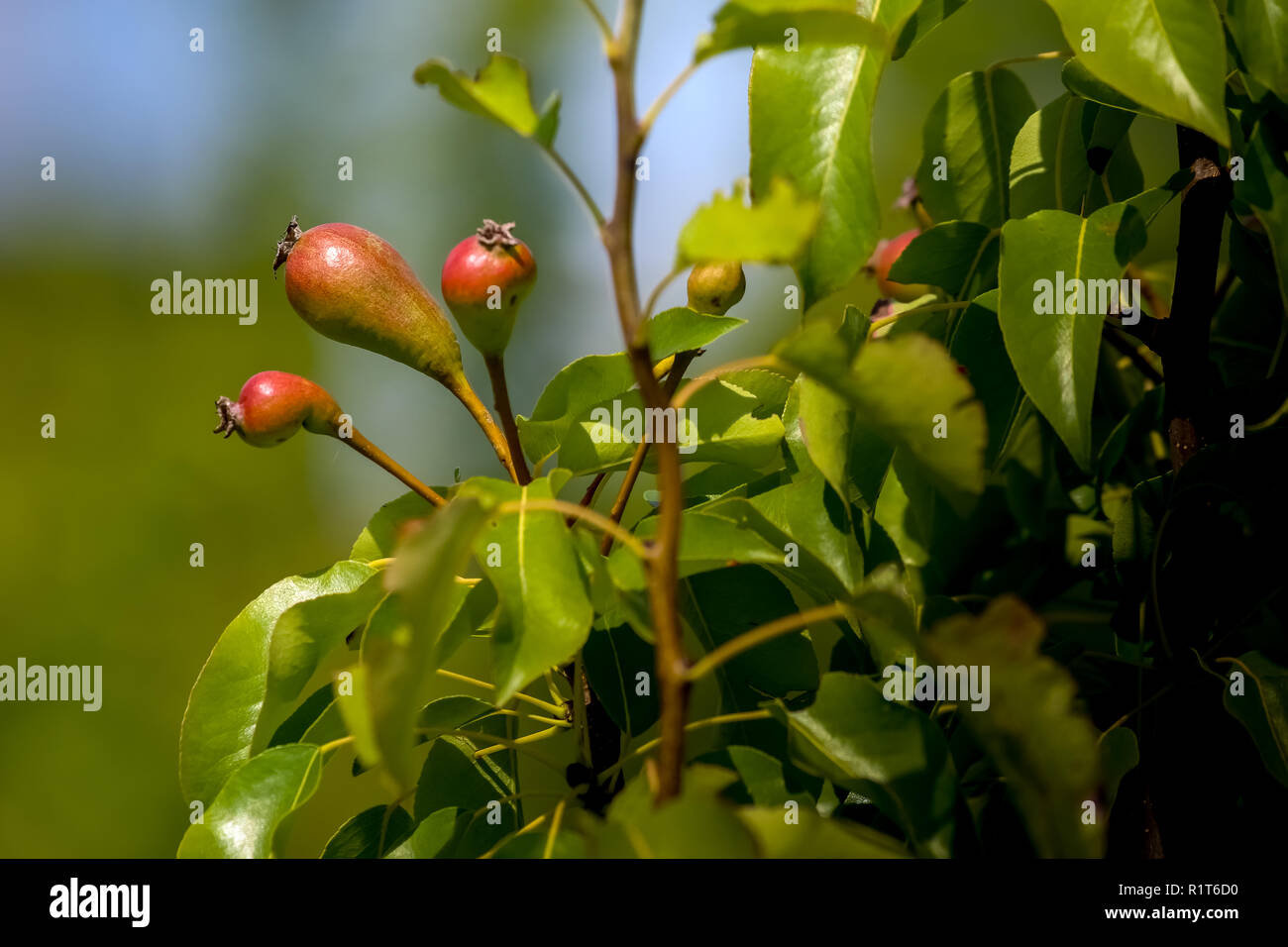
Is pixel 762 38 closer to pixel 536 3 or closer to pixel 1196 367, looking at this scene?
pixel 1196 367

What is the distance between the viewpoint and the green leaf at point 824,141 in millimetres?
458

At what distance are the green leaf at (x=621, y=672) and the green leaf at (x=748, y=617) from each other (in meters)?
0.04

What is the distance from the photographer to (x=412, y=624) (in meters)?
0.33

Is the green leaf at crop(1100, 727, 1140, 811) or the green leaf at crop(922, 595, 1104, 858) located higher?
the green leaf at crop(922, 595, 1104, 858)

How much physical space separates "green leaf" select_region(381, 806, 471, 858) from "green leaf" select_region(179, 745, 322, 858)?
8 cm

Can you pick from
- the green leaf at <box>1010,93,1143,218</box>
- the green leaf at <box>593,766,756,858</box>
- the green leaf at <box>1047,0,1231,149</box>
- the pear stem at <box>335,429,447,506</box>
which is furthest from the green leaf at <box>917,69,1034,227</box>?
the green leaf at <box>593,766,756,858</box>

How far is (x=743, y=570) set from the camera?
610mm

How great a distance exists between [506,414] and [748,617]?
20 centimetres

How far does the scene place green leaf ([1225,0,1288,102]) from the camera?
55 centimetres

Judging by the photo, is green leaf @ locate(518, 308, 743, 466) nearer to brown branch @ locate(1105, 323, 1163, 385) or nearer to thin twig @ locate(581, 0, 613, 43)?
thin twig @ locate(581, 0, 613, 43)

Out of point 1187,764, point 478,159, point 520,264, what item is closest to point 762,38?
point 520,264

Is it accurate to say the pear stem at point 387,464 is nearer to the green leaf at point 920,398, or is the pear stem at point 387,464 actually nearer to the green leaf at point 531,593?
the green leaf at point 531,593

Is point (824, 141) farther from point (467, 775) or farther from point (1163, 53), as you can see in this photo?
point (467, 775)

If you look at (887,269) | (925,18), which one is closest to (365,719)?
(925,18)
